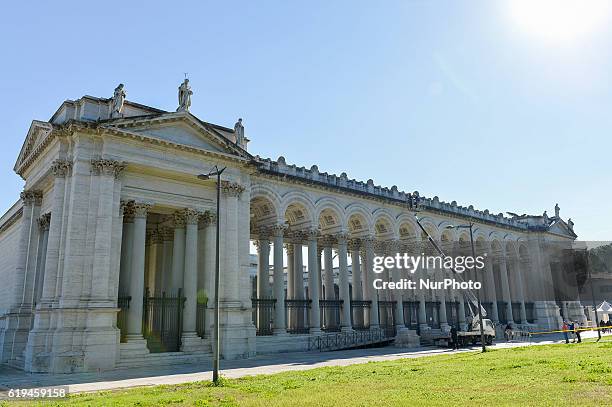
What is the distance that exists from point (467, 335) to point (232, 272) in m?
19.1

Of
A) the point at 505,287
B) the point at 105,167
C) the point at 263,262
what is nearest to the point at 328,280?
the point at 263,262

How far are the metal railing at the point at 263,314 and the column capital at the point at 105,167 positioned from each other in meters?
14.1

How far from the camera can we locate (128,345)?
2614 cm

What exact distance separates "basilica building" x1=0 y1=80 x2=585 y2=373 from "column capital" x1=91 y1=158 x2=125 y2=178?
5 centimetres

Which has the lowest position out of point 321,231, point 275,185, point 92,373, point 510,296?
point 92,373

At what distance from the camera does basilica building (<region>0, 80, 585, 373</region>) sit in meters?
25.7

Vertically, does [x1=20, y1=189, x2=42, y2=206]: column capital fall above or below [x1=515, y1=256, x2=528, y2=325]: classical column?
above

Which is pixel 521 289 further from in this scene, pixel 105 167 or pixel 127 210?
pixel 105 167

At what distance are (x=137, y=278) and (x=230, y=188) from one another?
8101 mm

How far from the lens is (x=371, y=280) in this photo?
4225 cm

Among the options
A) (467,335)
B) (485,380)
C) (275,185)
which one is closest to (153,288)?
→ (275,185)

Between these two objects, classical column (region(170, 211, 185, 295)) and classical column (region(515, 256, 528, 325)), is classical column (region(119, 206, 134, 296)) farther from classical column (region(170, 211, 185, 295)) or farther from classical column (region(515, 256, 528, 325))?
classical column (region(515, 256, 528, 325))

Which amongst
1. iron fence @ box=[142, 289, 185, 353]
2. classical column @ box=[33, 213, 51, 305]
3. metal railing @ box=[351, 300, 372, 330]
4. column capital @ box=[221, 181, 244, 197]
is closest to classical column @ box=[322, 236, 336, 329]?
metal railing @ box=[351, 300, 372, 330]

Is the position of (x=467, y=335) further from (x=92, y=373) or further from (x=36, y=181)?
A: (x=36, y=181)
